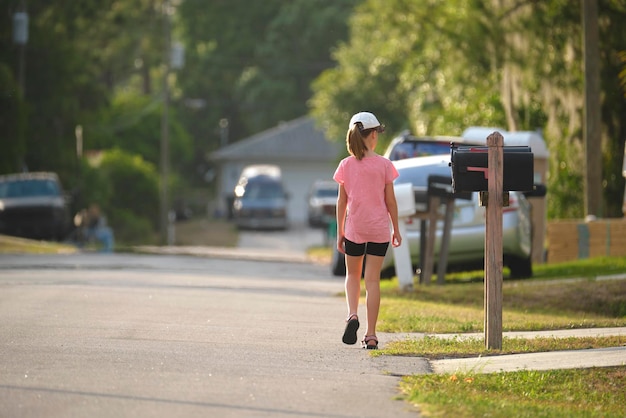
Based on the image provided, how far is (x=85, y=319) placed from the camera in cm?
1216

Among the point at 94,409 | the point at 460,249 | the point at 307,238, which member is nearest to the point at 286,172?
the point at 307,238

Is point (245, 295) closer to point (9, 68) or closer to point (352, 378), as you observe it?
point (352, 378)

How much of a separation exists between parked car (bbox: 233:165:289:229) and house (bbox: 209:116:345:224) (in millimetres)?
12474

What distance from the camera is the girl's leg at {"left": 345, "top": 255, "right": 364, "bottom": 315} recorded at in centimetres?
1077

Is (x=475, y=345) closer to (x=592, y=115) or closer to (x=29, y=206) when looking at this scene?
(x=592, y=115)

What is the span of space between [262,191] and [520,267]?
Result: 136ft

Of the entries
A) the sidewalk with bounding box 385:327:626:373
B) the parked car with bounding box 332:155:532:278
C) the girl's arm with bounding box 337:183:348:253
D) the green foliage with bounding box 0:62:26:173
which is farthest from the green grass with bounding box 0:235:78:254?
the sidewalk with bounding box 385:327:626:373

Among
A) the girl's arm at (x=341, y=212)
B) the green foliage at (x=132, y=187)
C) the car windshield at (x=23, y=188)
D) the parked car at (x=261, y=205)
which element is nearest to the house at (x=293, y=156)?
the parked car at (x=261, y=205)

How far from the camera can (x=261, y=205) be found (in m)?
59.9

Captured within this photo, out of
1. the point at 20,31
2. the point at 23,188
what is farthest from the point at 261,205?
the point at 23,188

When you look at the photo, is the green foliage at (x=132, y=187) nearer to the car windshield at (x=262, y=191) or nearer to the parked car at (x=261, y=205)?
the parked car at (x=261, y=205)

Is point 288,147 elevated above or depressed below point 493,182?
above

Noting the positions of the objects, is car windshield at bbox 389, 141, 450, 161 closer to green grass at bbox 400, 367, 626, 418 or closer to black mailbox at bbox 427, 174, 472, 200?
black mailbox at bbox 427, 174, 472, 200

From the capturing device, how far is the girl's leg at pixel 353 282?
1077 cm
